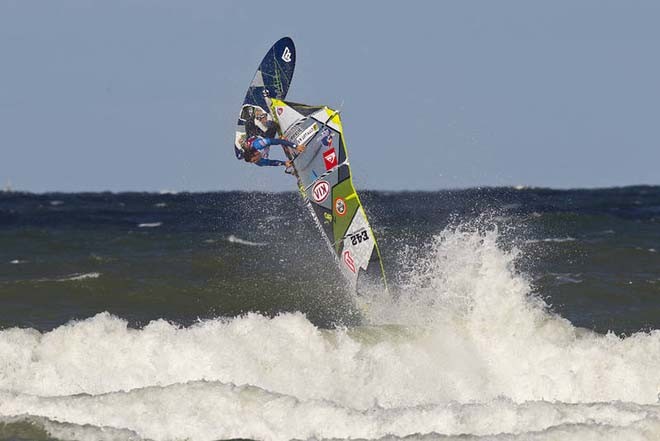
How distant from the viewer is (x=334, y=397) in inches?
533

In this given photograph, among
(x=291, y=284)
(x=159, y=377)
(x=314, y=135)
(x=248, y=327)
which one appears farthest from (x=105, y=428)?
(x=291, y=284)

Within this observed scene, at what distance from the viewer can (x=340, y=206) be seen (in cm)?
1539

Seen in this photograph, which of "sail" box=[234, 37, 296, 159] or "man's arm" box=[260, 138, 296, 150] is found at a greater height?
"sail" box=[234, 37, 296, 159]

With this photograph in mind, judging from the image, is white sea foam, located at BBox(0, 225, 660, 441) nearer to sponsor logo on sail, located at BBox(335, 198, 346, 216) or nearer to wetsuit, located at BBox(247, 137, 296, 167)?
sponsor logo on sail, located at BBox(335, 198, 346, 216)

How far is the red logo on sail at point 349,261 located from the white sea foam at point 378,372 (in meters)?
0.61

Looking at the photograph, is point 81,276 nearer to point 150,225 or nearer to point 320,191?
point 320,191

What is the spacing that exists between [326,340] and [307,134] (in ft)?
8.22

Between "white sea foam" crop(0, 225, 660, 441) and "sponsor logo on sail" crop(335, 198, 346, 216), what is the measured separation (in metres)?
1.37

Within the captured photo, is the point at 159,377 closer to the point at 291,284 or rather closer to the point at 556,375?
the point at 556,375

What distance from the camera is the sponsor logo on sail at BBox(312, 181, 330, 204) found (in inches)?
604

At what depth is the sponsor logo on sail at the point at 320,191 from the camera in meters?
15.4

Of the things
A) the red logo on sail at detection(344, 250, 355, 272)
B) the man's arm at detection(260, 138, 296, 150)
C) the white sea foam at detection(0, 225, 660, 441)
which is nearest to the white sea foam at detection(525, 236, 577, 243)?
the white sea foam at detection(0, 225, 660, 441)

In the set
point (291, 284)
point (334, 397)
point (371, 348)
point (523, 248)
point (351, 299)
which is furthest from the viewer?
point (523, 248)

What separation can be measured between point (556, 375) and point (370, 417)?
3.70 m
